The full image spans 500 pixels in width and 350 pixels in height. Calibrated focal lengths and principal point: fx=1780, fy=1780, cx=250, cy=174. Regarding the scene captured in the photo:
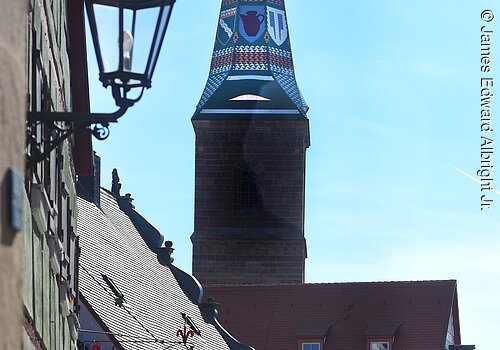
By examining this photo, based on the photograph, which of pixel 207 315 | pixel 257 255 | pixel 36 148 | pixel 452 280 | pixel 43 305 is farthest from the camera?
pixel 257 255

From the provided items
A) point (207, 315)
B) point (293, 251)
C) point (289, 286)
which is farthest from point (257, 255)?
point (207, 315)

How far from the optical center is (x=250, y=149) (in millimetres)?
62031

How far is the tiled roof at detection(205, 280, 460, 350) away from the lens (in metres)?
49.1

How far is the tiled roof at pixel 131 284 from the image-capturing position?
24.8 m

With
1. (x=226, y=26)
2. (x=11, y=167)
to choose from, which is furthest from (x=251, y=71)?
(x=11, y=167)

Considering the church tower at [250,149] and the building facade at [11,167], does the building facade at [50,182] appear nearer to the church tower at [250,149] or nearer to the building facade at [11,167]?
the building facade at [11,167]

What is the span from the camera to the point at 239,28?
6116 cm

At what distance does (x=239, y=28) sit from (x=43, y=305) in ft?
171

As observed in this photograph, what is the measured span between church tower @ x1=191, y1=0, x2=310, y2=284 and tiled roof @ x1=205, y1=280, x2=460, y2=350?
7.79 meters

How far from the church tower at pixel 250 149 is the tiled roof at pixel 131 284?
2535 cm

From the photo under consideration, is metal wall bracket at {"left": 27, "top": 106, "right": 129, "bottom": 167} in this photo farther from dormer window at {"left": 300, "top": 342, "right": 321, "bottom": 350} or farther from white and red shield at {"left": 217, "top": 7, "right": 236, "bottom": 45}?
white and red shield at {"left": 217, "top": 7, "right": 236, "bottom": 45}

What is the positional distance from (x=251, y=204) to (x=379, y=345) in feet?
43.2

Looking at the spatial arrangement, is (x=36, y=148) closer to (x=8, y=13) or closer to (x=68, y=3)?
(x=8, y=13)

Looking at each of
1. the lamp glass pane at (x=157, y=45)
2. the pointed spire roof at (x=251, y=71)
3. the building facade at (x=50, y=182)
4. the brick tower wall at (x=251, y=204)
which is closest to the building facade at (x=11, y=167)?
the building facade at (x=50, y=182)
